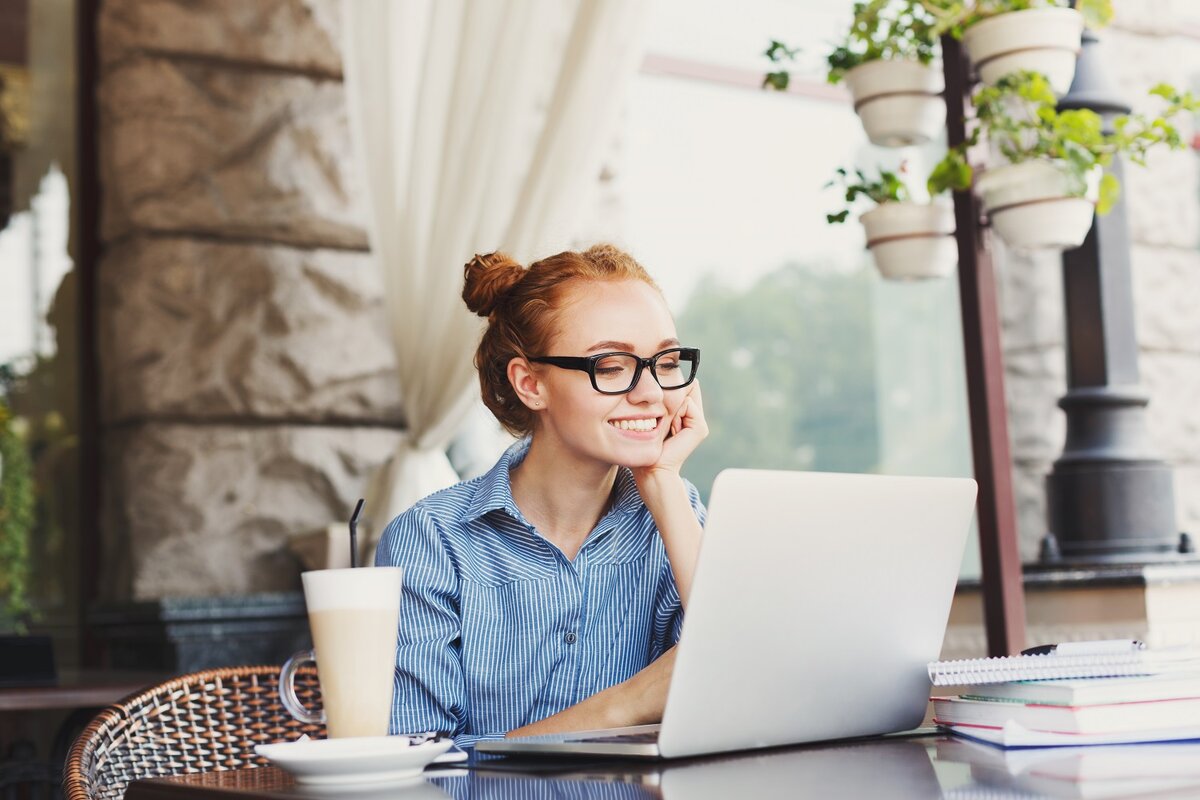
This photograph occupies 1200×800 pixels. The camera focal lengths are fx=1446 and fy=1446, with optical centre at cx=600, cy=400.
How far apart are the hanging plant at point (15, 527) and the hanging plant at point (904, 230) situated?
1.94m

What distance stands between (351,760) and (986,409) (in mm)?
1566

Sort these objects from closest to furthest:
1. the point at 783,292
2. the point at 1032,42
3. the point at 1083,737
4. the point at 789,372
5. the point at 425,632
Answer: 1. the point at 1083,737
2. the point at 425,632
3. the point at 1032,42
4. the point at 783,292
5. the point at 789,372

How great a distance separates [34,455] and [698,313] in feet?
8.08

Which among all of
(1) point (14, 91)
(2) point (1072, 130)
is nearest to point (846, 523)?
(2) point (1072, 130)

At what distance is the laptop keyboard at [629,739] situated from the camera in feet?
3.66

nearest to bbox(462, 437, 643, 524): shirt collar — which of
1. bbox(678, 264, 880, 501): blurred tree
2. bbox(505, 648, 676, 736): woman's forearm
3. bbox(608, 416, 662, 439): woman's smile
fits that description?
bbox(608, 416, 662, 439): woman's smile

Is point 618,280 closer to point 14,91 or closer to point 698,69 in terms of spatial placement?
point 14,91

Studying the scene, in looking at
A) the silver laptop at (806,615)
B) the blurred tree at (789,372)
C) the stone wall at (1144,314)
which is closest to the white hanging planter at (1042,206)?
the silver laptop at (806,615)

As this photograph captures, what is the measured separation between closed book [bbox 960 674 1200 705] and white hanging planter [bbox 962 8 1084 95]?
4.37 feet

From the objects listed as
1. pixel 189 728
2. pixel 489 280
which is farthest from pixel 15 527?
pixel 489 280

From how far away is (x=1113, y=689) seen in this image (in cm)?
111

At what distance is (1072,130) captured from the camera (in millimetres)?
2232

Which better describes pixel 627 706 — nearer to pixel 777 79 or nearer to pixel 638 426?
pixel 638 426

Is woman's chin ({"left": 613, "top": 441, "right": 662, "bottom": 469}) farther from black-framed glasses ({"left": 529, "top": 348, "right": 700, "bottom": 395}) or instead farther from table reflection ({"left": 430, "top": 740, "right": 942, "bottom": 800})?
table reflection ({"left": 430, "top": 740, "right": 942, "bottom": 800})
